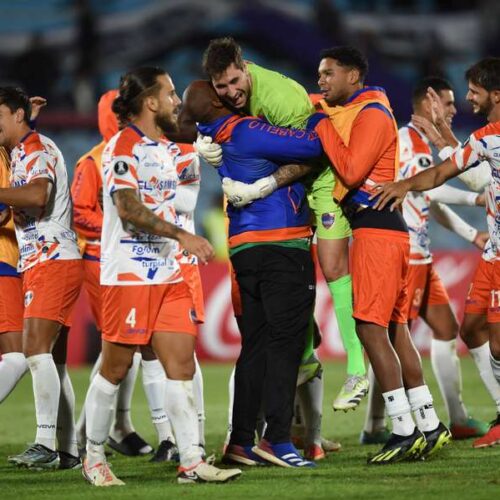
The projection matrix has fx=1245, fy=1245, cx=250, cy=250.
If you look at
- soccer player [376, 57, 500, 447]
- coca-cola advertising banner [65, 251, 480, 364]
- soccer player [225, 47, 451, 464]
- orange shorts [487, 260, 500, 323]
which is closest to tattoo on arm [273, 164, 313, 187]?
soccer player [225, 47, 451, 464]

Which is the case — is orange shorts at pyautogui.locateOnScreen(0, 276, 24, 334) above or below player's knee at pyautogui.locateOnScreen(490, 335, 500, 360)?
above

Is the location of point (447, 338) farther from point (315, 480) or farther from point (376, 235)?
point (315, 480)

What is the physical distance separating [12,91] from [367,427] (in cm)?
361

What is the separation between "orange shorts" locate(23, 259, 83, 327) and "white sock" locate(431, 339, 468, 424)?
316cm

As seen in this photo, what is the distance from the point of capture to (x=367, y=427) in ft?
30.7

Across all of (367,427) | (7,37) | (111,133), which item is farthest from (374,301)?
(7,37)

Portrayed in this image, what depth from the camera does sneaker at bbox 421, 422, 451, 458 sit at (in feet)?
26.0

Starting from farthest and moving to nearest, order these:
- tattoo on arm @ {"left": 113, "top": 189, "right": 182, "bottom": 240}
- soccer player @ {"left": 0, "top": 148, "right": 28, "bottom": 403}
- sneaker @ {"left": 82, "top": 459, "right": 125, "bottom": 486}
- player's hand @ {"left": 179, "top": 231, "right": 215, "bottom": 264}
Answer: soccer player @ {"left": 0, "top": 148, "right": 28, "bottom": 403} < sneaker @ {"left": 82, "top": 459, "right": 125, "bottom": 486} < tattoo on arm @ {"left": 113, "top": 189, "right": 182, "bottom": 240} < player's hand @ {"left": 179, "top": 231, "right": 215, "bottom": 264}

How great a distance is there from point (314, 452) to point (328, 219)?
1.59 meters

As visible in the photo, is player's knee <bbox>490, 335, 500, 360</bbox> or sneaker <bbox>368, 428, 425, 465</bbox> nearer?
sneaker <bbox>368, 428, 425, 465</bbox>

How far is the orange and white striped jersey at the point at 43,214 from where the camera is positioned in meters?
7.87

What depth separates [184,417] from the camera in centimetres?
691

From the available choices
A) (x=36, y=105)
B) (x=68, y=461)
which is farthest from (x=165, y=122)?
(x=68, y=461)

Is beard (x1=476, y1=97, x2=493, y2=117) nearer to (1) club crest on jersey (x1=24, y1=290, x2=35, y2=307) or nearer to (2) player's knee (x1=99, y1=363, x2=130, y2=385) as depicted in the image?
(2) player's knee (x1=99, y1=363, x2=130, y2=385)
